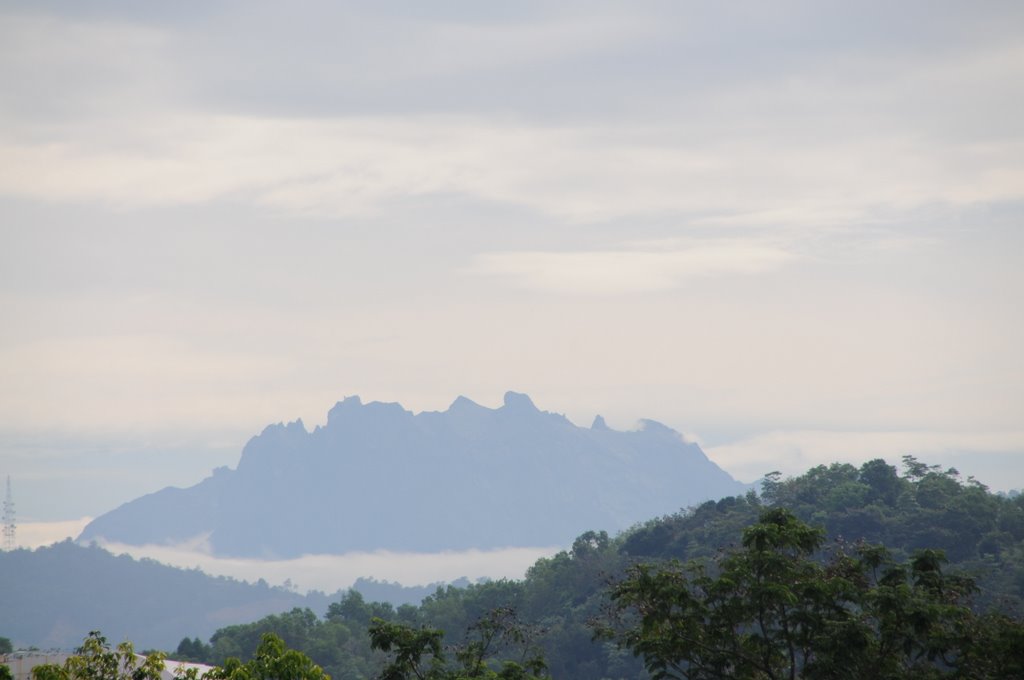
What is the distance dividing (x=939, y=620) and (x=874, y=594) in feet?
6.09

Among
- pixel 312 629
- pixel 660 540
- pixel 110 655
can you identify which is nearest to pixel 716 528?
pixel 660 540

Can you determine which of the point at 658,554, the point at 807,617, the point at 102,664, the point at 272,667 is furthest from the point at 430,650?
the point at 658,554

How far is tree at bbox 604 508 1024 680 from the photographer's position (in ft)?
115

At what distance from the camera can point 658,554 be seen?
474 ft

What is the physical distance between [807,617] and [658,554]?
109727 millimetres

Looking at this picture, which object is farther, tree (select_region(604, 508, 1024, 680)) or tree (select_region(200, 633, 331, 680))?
tree (select_region(604, 508, 1024, 680))

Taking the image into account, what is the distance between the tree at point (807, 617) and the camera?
115ft

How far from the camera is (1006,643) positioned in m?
34.1

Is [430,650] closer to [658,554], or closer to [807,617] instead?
[807,617]

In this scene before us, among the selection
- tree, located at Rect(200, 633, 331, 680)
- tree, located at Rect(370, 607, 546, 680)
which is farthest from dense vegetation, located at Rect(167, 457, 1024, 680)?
tree, located at Rect(200, 633, 331, 680)

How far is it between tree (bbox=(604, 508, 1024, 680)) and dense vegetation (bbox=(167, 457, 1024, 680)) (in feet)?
254

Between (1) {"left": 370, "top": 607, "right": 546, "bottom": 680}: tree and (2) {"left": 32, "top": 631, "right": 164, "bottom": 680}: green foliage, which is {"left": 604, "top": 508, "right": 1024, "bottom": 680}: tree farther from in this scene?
(2) {"left": 32, "top": 631, "right": 164, "bottom": 680}: green foliage

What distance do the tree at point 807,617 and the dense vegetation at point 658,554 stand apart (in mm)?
77555

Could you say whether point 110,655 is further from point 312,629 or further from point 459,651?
point 312,629
